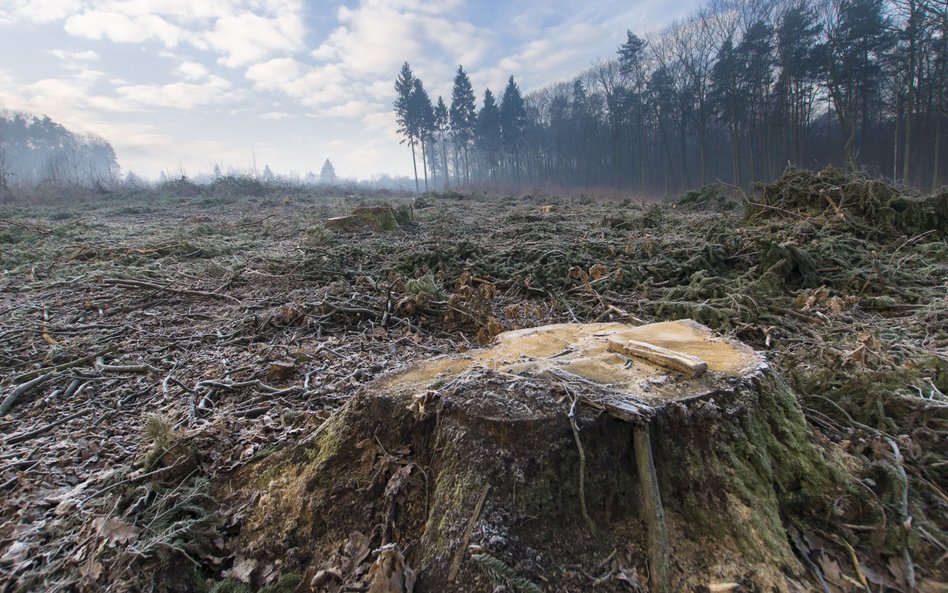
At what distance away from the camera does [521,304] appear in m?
5.03

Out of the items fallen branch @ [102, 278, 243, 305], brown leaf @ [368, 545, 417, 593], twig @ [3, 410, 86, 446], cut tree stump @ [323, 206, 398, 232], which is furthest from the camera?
cut tree stump @ [323, 206, 398, 232]

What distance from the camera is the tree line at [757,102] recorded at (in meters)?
21.1

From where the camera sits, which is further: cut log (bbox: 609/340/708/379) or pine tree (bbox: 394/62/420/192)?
pine tree (bbox: 394/62/420/192)

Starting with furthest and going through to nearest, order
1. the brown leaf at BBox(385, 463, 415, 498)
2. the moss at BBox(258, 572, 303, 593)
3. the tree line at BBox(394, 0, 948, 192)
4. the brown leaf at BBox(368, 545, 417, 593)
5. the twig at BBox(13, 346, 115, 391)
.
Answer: the tree line at BBox(394, 0, 948, 192) < the twig at BBox(13, 346, 115, 391) < the brown leaf at BBox(385, 463, 415, 498) < the moss at BBox(258, 572, 303, 593) < the brown leaf at BBox(368, 545, 417, 593)

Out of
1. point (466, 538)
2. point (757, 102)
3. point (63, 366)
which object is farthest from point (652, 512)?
point (757, 102)

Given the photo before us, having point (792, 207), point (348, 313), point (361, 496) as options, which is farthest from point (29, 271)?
point (792, 207)

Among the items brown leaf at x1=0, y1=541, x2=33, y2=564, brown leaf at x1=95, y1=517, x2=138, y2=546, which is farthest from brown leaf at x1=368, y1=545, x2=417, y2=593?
brown leaf at x1=0, y1=541, x2=33, y2=564

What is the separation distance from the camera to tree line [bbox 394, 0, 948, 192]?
21.1 m

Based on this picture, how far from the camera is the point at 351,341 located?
12.7ft

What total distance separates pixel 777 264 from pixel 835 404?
3.68 meters

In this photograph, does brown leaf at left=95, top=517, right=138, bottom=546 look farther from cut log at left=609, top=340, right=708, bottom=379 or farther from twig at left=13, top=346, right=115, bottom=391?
twig at left=13, top=346, right=115, bottom=391

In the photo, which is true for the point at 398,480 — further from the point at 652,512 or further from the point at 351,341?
the point at 351,341

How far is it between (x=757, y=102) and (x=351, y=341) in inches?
1359

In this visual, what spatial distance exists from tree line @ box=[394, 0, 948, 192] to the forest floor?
1304 centimetres
